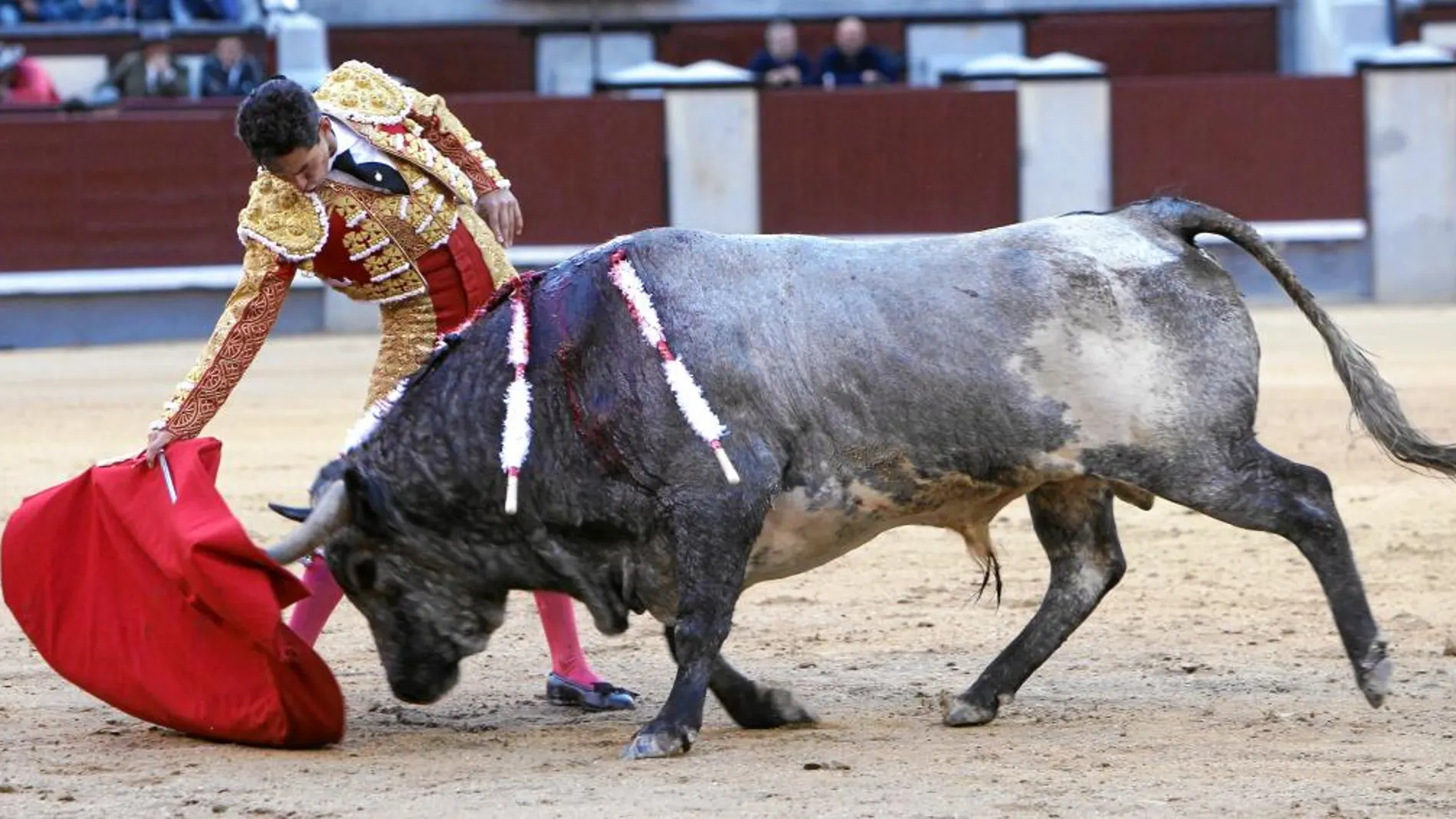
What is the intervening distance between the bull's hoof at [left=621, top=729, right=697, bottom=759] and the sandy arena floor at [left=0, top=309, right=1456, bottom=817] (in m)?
0.02

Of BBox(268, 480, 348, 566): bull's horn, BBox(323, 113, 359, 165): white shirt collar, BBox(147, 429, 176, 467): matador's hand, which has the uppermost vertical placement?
BBox(323, 113, 359, 165): white shirt collar

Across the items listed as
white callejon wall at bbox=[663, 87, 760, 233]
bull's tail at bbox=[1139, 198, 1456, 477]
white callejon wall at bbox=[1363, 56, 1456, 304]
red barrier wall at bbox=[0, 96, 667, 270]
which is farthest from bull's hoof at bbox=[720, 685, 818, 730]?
white callejon wall at bbox=[1363, 56, 1456, 304]

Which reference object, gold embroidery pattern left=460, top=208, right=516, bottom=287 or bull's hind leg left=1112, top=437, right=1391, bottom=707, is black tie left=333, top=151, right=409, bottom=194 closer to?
gold embroidery pattern left=460, top=208, right=516, bottom=287

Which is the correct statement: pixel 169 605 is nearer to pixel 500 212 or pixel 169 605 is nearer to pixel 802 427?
pixel 500 212

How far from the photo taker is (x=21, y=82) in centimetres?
1185

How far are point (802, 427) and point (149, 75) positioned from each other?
353 inches

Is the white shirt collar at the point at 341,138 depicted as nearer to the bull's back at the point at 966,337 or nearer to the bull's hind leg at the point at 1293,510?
the bull's back at the point at 966,337

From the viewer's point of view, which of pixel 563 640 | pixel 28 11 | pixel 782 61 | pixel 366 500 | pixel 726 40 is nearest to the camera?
pixel 366 500

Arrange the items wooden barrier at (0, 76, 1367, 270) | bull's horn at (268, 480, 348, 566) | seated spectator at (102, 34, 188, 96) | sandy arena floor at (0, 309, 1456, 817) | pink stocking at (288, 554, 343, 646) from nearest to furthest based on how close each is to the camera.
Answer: sandy arena floor at (0, 309, 1456, 817) → bull's horn at (268, 480, 348, 566) → pink stocking at (288, 554, 343, 646) → wooden barrier at (0, 76, 1367, 270) → seated spectator at (102, 34, 188, 96)

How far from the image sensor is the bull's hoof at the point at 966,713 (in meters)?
3.78

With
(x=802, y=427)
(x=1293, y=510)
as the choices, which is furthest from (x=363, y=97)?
(x=1293, y=510)

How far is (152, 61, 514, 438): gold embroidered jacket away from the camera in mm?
3777

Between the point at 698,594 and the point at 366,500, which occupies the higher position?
the point at 366,500

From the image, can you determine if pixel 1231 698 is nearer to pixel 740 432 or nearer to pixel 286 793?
pixel 740 432
